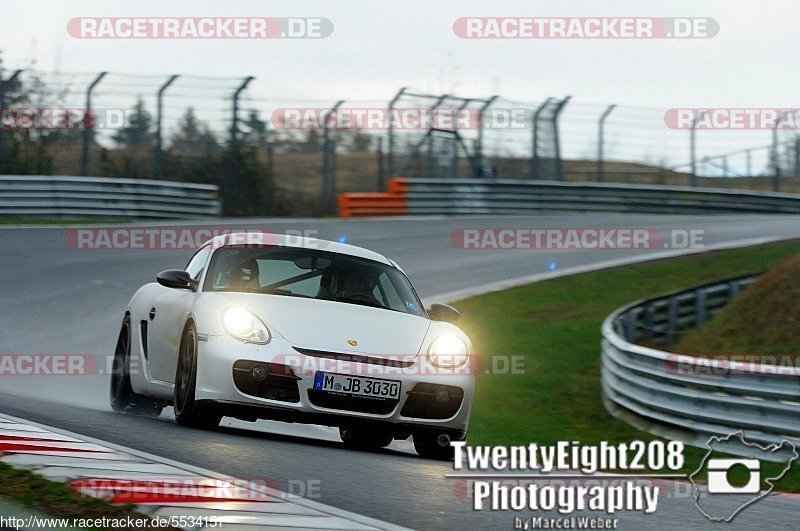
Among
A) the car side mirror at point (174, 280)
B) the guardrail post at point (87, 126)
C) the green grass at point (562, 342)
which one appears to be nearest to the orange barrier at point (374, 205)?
the guardrail post at point (87, 126)

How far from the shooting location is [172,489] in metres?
5.14

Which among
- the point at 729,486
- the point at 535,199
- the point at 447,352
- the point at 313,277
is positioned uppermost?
the point at 535,199

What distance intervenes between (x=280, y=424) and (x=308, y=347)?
2779 mm

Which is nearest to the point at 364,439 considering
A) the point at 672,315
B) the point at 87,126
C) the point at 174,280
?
the point at 174,280

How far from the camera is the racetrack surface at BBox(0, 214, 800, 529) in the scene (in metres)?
5.61

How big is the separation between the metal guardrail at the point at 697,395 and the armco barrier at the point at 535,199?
1427cm

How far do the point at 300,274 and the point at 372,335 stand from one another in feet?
3.67

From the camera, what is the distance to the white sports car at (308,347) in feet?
23.3

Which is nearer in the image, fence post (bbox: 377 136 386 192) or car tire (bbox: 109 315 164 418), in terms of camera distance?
car tire (bbox: 109 315 164 418)

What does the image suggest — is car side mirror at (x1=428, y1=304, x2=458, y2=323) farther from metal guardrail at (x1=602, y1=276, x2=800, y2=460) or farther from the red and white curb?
the red and white curb

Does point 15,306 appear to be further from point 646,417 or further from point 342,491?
point 342,491

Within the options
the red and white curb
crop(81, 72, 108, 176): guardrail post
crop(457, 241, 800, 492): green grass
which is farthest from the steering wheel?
crop(81, 72, 108, 176): guardrail post

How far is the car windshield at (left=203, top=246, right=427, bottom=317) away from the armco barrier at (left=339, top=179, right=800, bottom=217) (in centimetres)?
1767

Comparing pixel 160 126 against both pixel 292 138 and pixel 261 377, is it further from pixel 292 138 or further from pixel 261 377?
pixel 261 377
